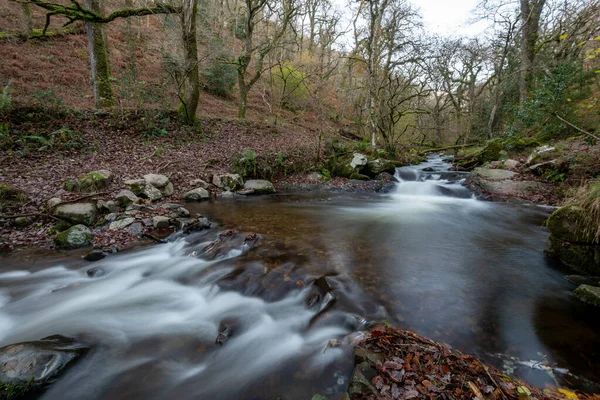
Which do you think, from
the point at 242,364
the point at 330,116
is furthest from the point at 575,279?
the point at 330,116

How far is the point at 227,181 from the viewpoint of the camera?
969cm

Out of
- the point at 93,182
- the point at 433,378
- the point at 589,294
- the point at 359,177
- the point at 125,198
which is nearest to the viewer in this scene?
the point at 433,378

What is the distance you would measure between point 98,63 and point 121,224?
9.50 meters

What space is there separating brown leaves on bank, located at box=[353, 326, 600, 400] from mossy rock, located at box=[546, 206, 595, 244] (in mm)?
2876

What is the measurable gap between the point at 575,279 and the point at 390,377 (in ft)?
13.0

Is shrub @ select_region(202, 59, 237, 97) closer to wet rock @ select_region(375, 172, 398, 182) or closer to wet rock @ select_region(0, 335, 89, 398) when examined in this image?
wet rock @ select_region(375, 172, 398, 182)

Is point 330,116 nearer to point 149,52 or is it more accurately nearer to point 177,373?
point 149,52

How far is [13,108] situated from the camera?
866 cm

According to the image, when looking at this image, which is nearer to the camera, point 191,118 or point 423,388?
point 423,388

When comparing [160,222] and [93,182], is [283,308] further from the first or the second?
[93,182]

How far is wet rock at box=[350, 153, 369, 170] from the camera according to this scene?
40.6 feet

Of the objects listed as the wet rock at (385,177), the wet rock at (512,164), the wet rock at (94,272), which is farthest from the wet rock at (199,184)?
the wet rock at (512,164)

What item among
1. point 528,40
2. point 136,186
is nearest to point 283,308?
point 136,186

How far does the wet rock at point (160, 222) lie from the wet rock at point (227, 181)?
3.55 metres
